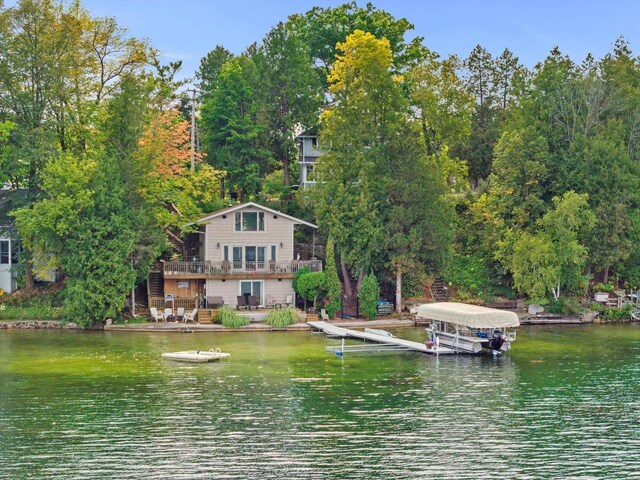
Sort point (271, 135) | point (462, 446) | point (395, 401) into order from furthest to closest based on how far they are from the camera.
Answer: point (271, 135)
point (395, 401)
point (462, 446)

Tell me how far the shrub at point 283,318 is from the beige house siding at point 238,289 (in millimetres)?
2880

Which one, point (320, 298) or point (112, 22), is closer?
point (320, 298)

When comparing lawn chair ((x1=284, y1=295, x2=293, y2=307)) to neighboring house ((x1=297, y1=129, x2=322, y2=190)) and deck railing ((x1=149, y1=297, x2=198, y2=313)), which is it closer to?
deck railing ((x1=149, y1=297, x2=198, y2=313))

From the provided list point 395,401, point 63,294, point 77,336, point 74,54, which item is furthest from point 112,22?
point 395,401

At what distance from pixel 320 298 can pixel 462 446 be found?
2952 cm

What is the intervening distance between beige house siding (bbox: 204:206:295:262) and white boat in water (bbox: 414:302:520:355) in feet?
42.3

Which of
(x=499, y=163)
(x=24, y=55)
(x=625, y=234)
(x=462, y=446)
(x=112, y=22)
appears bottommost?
(x=462, y=446)

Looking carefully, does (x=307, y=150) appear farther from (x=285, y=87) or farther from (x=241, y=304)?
(x=241, y=304)

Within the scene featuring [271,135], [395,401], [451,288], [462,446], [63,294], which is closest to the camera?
[462,446]

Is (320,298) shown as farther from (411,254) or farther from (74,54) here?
(74,54)

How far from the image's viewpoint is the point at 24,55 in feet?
189

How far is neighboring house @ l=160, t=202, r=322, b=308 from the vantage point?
5688 cm

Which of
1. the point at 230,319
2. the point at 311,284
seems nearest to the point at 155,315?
the point at 230,319

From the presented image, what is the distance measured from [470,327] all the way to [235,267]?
1801 centimetres
